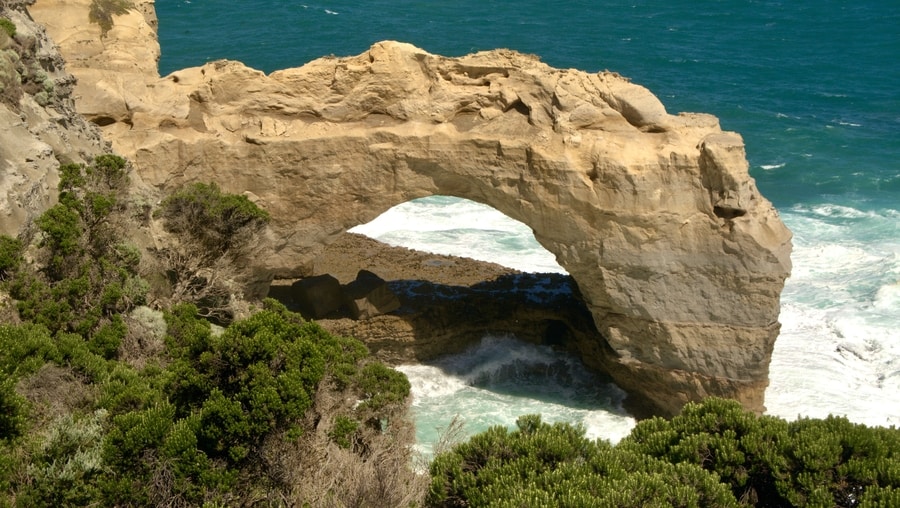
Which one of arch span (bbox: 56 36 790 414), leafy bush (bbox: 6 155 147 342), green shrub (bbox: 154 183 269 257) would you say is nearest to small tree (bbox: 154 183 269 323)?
green shrub (bbox: 154 183 269 257)

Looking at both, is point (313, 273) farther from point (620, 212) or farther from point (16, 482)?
point (16, 482)

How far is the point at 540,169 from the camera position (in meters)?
18.3

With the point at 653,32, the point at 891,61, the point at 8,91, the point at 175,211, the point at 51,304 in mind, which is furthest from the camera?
the point at 653,32

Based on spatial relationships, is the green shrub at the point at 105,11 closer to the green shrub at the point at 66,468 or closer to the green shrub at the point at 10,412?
the green shrub at the point at 10,412

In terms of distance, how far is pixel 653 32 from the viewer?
51.5 metres

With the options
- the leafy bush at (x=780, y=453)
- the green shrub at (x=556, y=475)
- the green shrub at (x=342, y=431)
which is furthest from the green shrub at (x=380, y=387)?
the leafy bush at (x=780, y=453)

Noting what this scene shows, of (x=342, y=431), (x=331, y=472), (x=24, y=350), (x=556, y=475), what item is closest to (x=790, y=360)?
(x=342, y=431)

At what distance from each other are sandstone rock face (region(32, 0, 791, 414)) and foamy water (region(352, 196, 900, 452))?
5.72ft

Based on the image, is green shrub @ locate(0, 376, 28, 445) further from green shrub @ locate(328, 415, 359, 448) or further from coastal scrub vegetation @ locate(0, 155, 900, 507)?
Result: green shrub @ locate(328, 415, 359, 448)

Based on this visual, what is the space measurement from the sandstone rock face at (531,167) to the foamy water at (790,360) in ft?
5.72

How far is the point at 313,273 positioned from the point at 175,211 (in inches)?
213

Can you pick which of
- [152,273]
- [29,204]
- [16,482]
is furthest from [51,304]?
[16,482]

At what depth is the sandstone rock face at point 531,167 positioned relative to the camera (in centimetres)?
1792

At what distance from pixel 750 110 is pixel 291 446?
1373 inches
